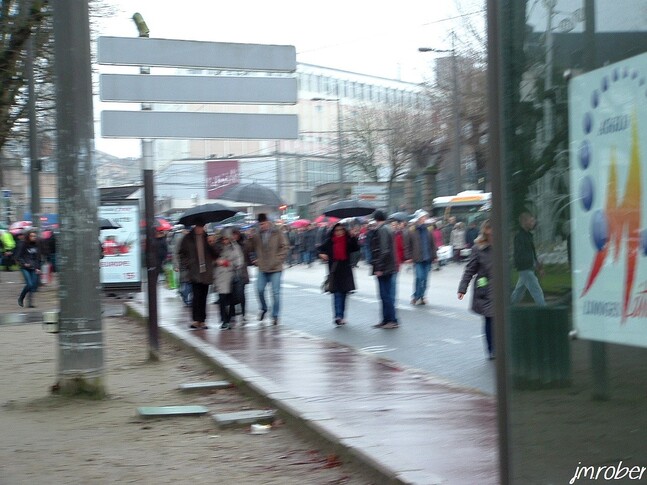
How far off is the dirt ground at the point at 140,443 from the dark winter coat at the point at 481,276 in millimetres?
3136

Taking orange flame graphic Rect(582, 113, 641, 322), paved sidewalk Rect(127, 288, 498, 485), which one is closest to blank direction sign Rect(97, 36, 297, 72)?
paved sidewalk Rect(127, 288, 498, 485)

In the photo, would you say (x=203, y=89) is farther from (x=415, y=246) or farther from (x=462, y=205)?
(x=462, y=205)

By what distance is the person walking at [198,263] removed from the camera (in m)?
15.3

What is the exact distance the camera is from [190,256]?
15.4 meters

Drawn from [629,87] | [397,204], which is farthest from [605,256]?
[397,204]

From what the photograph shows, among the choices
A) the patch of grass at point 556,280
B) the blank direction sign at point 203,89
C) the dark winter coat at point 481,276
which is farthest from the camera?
the dark winter coat at point 481,276

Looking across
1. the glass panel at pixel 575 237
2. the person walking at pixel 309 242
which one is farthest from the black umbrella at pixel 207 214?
the person walking at pixel 309 242

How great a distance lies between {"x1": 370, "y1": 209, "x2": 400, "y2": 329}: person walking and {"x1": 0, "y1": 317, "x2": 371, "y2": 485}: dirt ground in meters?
4.60

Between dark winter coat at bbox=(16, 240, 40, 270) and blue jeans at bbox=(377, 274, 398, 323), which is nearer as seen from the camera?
blue jeans at bbox=(377, 274, 398, 323)

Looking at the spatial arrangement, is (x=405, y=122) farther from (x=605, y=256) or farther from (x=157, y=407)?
(x=605, y=256)

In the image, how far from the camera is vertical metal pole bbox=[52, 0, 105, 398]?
891 cm

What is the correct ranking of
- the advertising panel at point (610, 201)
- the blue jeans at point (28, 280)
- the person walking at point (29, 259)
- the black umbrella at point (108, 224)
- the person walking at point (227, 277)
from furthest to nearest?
the black umbrella at point (108, 224)
the blue jeans at point (28, 280)
the person walking at point (29, 259)
the person walking at point (227, 277)
the advertising panel at point (610, 201)

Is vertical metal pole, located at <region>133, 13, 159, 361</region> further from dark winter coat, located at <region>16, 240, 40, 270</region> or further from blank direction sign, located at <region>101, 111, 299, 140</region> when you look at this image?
dark winter coat, located at <region>16, 240, 40, 270</region>

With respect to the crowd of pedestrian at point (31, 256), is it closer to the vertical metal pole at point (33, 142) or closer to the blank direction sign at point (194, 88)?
the vertical metal pole at point (33, 142)
